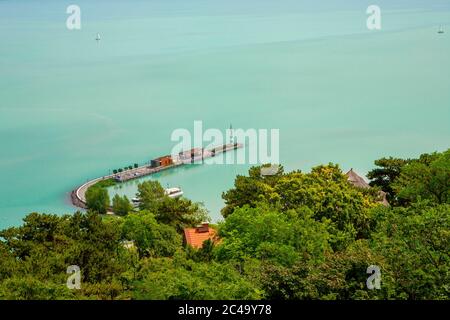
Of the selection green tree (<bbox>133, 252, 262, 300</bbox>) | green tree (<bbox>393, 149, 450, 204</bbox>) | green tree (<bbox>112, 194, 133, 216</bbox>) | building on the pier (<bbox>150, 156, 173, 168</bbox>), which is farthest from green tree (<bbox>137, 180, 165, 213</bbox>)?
green tree (<bbox>133, 252, 262, 300</bbox>)

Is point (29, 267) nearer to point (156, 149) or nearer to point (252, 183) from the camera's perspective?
point (252, 183)

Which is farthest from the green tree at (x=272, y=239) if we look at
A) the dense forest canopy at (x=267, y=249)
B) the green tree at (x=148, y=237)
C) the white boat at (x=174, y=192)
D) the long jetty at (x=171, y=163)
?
the long jetty at (x=171, y=163)

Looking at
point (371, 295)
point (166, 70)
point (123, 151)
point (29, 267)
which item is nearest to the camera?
point (371, 295)

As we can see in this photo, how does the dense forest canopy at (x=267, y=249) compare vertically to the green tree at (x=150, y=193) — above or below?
below

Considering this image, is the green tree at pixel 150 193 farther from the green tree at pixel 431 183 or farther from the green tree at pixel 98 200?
the green tree at pixel 431 183

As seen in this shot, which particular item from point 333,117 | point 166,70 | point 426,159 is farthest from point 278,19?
point 426,159

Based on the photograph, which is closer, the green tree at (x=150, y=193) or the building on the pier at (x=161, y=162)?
the green tree at (x=150, y=193)
